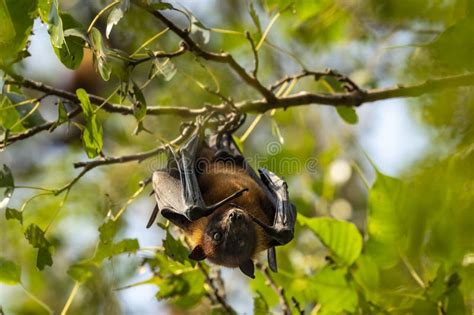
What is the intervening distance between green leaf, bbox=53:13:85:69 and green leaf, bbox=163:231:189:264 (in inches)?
42.0

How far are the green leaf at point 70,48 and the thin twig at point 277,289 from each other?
1.90 metres

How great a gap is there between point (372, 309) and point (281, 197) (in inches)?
36.7

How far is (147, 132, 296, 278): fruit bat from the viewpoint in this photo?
3.89 metres

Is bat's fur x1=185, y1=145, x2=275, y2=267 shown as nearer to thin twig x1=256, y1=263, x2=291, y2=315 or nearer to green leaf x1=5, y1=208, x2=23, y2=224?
thin twig x1=256, y1=263, x2=291, y2=315

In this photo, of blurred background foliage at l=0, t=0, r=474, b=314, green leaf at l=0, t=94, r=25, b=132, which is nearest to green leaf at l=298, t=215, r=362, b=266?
blurred background foliage at l=0, t=0, r=474, b=314

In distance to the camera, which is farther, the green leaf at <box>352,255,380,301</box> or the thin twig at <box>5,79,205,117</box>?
the green leaf at <box>352,255,380,301</box>

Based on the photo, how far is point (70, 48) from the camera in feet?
12.0

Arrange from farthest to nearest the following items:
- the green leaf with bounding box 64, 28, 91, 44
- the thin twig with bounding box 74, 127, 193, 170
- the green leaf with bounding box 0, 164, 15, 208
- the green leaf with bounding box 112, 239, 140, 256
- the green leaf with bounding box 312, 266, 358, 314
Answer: the green leaf with bounding box 312, 266, 358, 314
the green leaf with bounding box 112, 239, 140, 256
the thin twig with bounding box 74, 127, 193, 170
the green leaf with bounding box 0, 164, 15, 208
the green leaf with bounding box 64, 28, 91, 44

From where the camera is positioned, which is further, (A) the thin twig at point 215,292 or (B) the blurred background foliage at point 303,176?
(A) the thin twig at point 215,292

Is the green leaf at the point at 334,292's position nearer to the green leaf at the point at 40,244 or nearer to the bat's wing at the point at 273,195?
the bat's wing at the point at 273,195

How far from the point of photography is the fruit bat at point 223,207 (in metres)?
3.89

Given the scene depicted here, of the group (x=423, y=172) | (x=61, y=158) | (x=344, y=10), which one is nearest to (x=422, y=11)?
(x=423, y=172)

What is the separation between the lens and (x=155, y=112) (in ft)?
14.4

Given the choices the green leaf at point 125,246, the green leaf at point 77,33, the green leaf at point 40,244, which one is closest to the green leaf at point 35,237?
the green leaf at point 40,244
